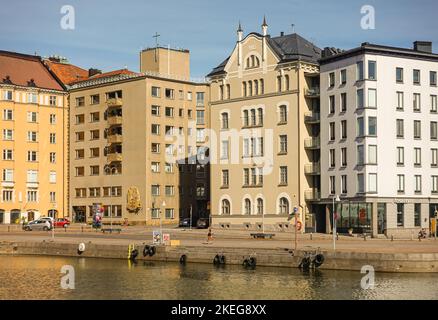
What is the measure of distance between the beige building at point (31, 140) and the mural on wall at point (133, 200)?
14.9 m

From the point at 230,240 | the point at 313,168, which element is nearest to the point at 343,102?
the point at 313,168

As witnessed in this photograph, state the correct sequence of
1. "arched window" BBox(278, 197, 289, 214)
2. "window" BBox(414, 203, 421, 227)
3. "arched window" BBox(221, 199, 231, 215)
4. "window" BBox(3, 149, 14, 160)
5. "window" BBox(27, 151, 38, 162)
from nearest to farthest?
1. "window" BBox(414, 203, 421, 227)
2. "arched window" BBox(278, 197, 289, 214)
3. "arched window" BBox(221, 199, 231, 215)
4. "window" BBox(3, 149, 14, 160)
5. "window" BBox(27, 151, 38, 162)

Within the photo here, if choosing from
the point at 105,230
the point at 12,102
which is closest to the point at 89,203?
the point at 12,102

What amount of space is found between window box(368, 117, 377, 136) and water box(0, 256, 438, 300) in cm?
3482

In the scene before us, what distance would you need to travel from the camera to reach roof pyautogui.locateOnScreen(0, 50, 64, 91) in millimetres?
148875

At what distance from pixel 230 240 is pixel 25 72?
65608 mm

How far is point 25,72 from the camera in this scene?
152 metres

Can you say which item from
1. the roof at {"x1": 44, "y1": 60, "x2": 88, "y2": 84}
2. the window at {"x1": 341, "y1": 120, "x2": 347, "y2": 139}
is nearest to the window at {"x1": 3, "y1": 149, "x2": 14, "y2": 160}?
the roof at {"x1": 44, "y1": 60, "x2": 88, "y2": 84}

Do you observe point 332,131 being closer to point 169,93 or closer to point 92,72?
point 169,93

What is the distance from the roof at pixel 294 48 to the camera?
118125mm

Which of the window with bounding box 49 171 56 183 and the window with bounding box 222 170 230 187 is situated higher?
the window with bounding box 49 171 56 183

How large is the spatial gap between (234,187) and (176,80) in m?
28.9

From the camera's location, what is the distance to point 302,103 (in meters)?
117

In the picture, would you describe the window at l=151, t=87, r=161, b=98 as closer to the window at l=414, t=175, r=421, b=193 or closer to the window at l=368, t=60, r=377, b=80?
the window at l=368, t=60, r=377, b=80
